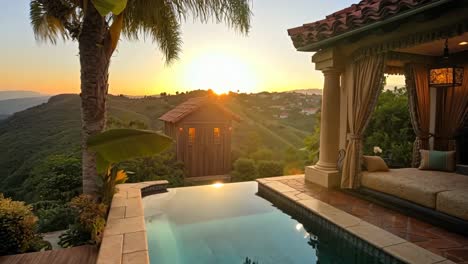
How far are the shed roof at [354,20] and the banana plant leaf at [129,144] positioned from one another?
376 cm

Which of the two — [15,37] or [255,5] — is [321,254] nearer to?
[255,5]

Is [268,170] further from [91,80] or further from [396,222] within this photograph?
[91,80]

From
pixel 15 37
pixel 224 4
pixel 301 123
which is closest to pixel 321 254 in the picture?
pixel 224 4

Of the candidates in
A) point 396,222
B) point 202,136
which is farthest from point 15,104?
point 396,222

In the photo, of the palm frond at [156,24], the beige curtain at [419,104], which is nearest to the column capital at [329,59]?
the beige curtain at [419,104]

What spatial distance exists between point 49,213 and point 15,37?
576 centimetres

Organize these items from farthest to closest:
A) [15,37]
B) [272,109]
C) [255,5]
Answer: [272,109] → [15,37] → [255,5]

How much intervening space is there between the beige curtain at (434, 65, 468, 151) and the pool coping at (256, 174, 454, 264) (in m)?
3.84

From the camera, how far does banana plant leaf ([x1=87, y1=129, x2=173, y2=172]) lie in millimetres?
3240

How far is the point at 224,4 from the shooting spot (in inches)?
236

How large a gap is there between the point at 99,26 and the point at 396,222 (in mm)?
6170

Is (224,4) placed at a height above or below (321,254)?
above

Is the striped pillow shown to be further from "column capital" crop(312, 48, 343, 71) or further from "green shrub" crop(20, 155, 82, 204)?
"green shrub" crop(20, 155, 82, 204)

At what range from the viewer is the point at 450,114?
21.4 feet
